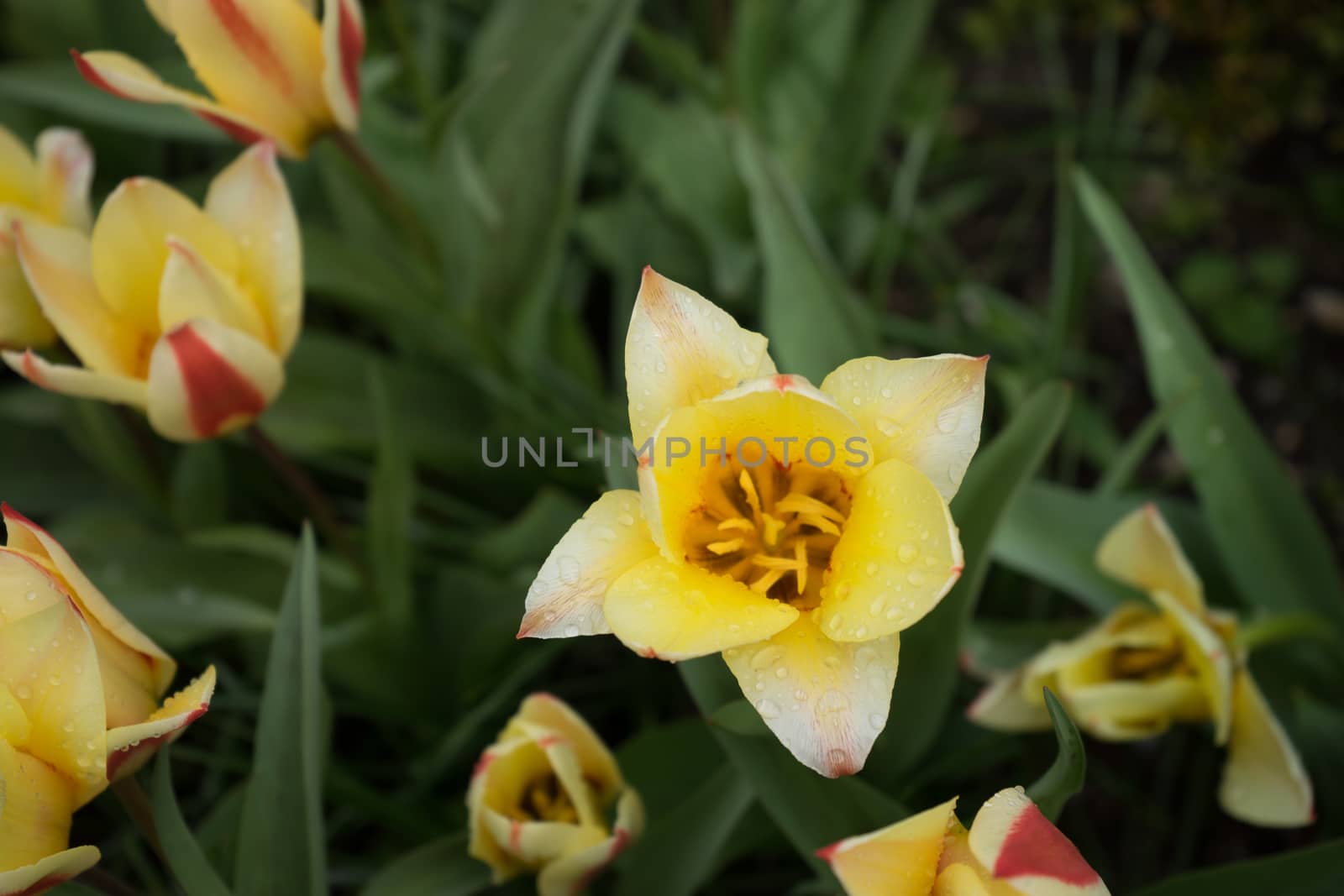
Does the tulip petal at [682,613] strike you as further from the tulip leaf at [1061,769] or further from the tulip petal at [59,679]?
the tulip petal at [59,679]

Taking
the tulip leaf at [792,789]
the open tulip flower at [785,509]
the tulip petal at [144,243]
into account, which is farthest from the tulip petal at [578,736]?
the tulip petal at [144,243]

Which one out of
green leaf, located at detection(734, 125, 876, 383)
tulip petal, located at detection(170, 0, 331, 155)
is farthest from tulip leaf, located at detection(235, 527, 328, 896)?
green leaf, located at detection(734, 125, 876, 383)

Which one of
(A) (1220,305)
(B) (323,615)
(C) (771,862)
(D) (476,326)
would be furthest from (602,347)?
(A) (1220,305)

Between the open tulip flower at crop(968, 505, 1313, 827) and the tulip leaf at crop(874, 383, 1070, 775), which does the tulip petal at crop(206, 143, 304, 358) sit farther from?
the open tulip flower at crop(968, 505, 1313, 827)

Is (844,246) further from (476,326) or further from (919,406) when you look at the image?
(919,406)

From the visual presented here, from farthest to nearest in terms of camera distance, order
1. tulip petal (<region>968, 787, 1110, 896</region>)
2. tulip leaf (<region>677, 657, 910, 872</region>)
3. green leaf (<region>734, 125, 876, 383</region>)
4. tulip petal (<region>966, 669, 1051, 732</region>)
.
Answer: green leaf (<region>734, 125, 876, 383</region>) → tulip petal (<region>966, 669, 1051, 732</region>) → tulip leaf (<region>677, 657, 910, 872</region>) → tulip petal (<region>968, 787, 1110, 896</region>)

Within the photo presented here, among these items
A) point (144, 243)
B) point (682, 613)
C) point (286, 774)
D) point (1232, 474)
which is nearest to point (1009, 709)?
point (1232, 474)
